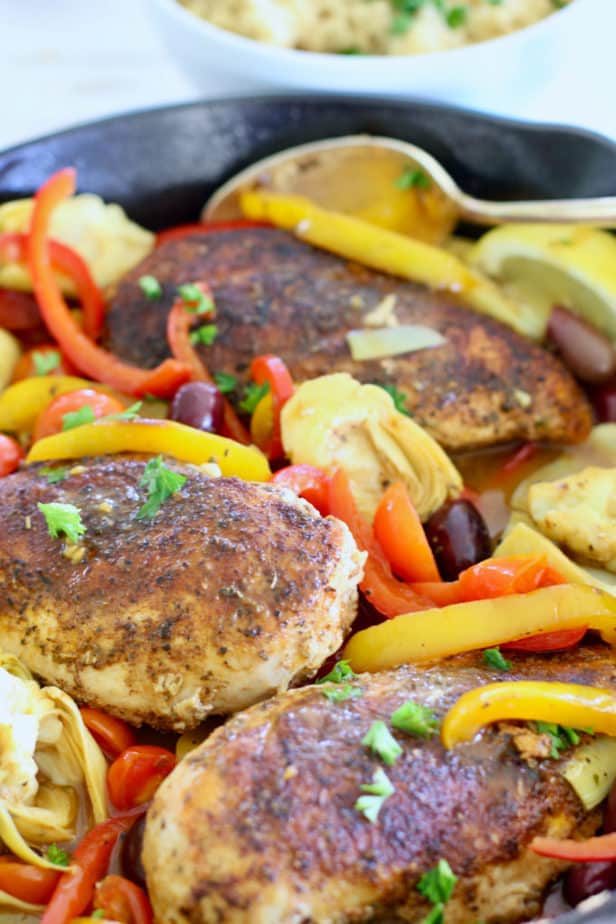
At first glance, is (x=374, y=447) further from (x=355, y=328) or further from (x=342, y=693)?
(x=342, y=693)

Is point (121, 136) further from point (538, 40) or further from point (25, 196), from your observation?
point (538, 40)

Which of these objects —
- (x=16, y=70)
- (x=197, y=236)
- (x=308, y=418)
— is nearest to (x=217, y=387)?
(x=308, y=418)

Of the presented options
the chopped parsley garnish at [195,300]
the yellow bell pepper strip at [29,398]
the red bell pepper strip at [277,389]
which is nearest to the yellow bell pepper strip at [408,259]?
the chopped parsley garnish at [195,300]

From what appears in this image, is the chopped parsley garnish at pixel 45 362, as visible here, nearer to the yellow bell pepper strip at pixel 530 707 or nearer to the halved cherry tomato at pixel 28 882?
the halved cherry tomato at pixel 28 882

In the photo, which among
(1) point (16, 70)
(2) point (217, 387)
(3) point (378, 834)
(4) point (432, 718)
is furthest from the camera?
(1) point (16, 70)

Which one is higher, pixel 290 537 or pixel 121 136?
pixel 121 136

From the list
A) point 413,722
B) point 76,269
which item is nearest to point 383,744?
point 413,722

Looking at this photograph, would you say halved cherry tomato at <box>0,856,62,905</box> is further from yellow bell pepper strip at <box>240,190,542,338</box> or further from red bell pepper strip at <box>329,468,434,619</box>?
yellow bell pepper strip at <box>240,190,542,338</box>
